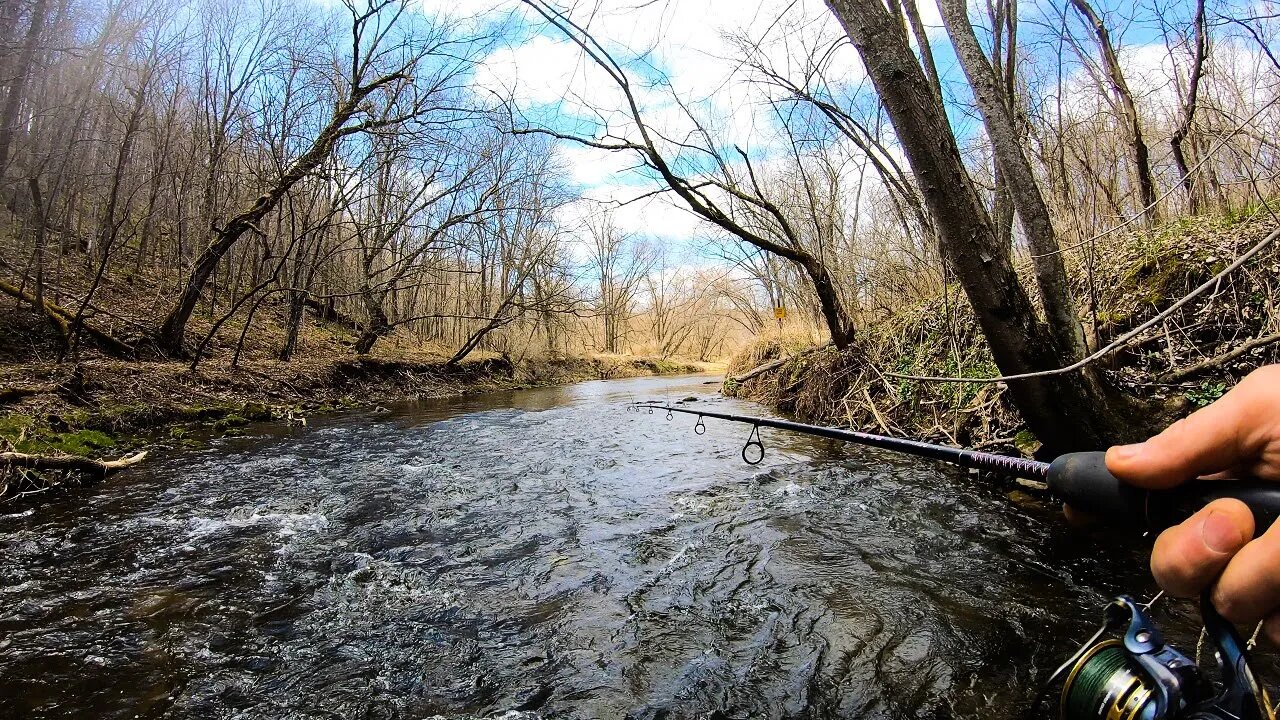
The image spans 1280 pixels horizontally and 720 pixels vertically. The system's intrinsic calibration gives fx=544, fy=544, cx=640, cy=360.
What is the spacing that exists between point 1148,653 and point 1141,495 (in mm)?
281

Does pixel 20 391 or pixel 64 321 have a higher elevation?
pixel 64 321

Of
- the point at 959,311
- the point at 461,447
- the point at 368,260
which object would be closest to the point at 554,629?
the point at 461,447

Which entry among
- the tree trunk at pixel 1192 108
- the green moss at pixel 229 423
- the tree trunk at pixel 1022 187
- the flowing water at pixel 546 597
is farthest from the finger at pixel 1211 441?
the green moss at pixel 229 423

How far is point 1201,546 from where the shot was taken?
859 millimetres

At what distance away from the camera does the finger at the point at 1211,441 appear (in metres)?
0.88

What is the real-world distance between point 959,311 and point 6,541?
8.69 metres

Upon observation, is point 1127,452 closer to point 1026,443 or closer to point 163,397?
point 1026,443

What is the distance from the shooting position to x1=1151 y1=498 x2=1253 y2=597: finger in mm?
843

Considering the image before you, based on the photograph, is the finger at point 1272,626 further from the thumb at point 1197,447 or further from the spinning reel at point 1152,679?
the thumb at point 1197,447

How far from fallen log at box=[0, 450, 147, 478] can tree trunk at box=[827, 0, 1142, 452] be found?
736cm

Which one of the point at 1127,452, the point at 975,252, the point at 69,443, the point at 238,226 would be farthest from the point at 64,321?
the point at 1127,452

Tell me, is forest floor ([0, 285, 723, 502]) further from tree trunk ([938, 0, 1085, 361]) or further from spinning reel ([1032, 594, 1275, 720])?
tree trunk ([938, 0, 1085, 361])

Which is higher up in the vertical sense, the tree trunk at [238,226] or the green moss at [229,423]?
the tree trunk at [238,226]

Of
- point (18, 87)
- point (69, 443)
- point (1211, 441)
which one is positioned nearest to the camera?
point (1211, 441)
